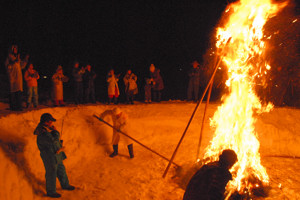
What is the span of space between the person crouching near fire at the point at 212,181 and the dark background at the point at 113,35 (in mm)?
9594

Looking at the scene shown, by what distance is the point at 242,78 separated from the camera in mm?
5641

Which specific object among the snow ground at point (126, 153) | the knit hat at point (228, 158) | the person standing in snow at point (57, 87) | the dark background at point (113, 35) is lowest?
the snow ground at point (126, 153)

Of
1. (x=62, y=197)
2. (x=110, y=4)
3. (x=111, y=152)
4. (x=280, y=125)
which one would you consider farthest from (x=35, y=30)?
(x=280, y=125)

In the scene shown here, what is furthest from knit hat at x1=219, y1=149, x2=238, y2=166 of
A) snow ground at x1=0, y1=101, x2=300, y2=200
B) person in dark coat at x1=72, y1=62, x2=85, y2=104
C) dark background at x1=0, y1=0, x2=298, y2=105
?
dark background at x1=0, y1=0, x2=298, y2=105

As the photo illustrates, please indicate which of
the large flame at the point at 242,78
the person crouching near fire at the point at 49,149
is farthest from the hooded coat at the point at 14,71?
the large flame at the point at 242,78

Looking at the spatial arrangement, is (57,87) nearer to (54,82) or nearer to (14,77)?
(54,82)

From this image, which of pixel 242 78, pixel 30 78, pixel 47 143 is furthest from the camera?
pixel 30 78

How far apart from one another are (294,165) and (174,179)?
372 centimetres

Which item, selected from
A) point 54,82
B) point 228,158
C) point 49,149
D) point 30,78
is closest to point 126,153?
point 49,149

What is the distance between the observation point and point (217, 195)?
2.96 metres

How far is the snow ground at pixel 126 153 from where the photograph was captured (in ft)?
16.8

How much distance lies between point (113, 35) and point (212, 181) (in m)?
14.1

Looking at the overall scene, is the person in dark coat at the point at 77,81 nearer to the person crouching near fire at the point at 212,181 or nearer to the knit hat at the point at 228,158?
the person crouching near fire at the point at 212,181

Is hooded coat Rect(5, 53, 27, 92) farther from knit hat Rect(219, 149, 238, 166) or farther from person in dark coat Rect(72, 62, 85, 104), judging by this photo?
knit hat Rect(219, 149, 238, 166)
